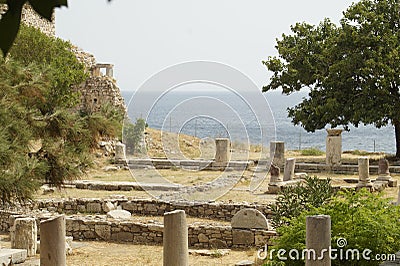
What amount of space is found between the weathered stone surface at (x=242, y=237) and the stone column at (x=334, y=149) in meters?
11.9

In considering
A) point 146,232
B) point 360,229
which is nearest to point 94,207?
point 146,232

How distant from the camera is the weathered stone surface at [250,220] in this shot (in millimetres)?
12891

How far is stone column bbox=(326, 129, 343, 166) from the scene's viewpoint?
79.8 ft

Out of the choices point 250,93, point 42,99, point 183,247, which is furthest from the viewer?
point 250,93

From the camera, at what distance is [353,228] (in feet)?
27.8

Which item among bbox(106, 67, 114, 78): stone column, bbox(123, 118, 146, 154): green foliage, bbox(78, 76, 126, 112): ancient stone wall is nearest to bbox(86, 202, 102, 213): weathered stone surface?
bbox(123, 118, 146, 154): green foliage

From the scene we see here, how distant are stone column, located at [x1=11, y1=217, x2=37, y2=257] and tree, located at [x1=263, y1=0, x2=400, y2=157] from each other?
48.2 ft

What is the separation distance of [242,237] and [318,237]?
562cm

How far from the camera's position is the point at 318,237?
7.41m

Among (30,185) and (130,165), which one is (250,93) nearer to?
(130,165)

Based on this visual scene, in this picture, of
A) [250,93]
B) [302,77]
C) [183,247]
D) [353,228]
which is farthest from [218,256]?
[302,77]

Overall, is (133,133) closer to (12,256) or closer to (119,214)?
(119,214)

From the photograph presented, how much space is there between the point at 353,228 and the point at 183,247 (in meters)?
2.29

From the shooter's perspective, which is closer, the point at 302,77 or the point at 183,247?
the point at 183,247
